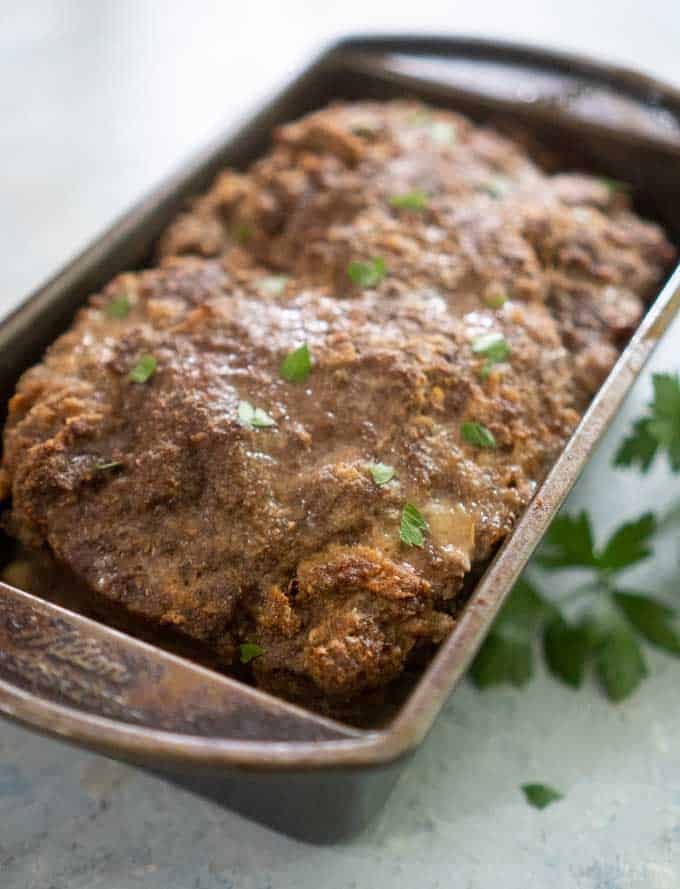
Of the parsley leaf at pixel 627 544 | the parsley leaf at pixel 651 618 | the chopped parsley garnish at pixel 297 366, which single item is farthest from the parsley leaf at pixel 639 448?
the chopped parsley garnish at pixel 297 366

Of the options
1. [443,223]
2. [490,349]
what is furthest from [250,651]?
[443,223]

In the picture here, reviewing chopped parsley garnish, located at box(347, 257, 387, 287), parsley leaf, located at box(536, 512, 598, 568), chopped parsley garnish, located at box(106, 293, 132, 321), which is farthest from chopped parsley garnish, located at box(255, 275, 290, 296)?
parsley leaf, located at box(536, 512, 598, 568)

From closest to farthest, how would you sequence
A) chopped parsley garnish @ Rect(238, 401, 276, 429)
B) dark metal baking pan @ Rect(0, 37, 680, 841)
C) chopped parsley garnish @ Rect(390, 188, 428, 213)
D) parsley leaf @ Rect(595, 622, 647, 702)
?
1. dark metal baking pan @ Rect(0, 37, 680, 841)
2. chopped parsley garnish @ Rect(238, 401, 276, 429)
3. parsley leaf @ Rect(595, 622, 647, 702)
4. chopped parsley garnish @ Rect(390, 188, 428, 213)

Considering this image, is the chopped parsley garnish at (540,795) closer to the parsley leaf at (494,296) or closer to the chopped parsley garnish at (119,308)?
the parsley leaf at (494,296)

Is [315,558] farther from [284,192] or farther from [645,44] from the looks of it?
[645,44]

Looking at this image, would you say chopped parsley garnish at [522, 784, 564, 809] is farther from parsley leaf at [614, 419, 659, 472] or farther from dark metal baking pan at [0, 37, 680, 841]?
parsley leaf at [614, 419, 659, 472]

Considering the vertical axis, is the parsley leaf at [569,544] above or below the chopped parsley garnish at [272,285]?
below
